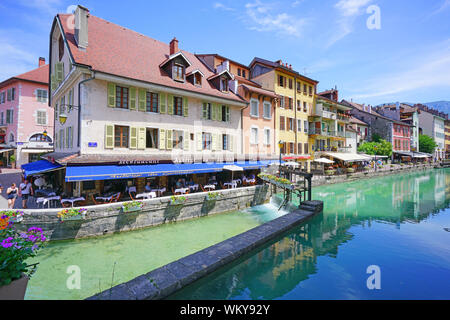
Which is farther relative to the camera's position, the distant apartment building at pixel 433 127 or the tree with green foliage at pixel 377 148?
the distant apartment building at pixel 433 127

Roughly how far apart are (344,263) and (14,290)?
28.9 feet

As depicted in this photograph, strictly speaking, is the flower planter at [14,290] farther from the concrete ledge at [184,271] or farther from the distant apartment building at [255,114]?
the distant apartment building at [255,114]

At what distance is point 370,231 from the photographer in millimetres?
11570

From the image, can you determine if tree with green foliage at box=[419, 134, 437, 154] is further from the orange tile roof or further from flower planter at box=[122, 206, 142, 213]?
flower planter at box=[122, 206, 142, 213]

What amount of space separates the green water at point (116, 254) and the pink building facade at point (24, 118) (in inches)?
910

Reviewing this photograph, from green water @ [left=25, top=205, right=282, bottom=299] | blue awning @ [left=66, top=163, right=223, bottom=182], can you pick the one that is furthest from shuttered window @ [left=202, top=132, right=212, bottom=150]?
green water @ [left=25, top=205, right=282, bottom=299]

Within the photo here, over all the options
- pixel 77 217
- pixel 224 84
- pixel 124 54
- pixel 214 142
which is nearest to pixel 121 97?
pixel 124 54

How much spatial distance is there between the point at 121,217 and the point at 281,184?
35.9 feet

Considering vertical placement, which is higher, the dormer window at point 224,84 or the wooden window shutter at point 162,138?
the dormer window at point 224,84

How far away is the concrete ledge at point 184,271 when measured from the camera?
4.52 meters

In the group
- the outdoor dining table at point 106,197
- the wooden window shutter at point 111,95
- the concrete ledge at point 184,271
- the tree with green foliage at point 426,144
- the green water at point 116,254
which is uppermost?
the tree with green foliage at point 426,144

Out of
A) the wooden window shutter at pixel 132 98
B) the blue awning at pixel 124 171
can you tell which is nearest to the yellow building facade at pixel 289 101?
the blue awning at pixel 124 171

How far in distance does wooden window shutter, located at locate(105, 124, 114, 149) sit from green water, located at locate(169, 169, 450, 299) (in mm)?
10319

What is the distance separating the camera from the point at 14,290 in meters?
3.38
